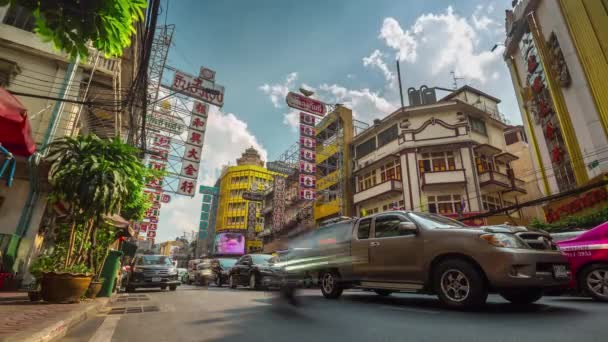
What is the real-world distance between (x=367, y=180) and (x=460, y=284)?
2365cm

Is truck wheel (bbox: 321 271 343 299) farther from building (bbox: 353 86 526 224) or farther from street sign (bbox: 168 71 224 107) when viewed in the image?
building (bbox: 353 86 526 224)

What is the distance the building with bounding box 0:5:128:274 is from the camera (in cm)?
1023

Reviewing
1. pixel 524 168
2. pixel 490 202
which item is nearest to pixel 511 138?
pixel 524 168

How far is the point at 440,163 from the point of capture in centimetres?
2364

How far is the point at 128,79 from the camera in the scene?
1661cm

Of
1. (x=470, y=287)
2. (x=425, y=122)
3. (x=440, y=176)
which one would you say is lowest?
(x=470, y=287)

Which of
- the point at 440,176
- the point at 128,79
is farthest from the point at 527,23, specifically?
the point at 128,79

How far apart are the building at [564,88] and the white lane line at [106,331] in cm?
1892

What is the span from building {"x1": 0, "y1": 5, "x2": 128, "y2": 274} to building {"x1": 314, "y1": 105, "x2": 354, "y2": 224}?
19079 mm

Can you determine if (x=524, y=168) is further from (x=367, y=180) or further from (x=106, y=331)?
(x=106, y=331)

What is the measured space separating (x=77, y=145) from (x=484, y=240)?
9.06 meters

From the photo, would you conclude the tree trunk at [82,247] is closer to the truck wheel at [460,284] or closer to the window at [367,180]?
the truck wheel at [460,284]

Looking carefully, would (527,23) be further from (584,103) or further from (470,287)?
(470,287)

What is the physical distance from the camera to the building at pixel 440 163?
22.3 m
